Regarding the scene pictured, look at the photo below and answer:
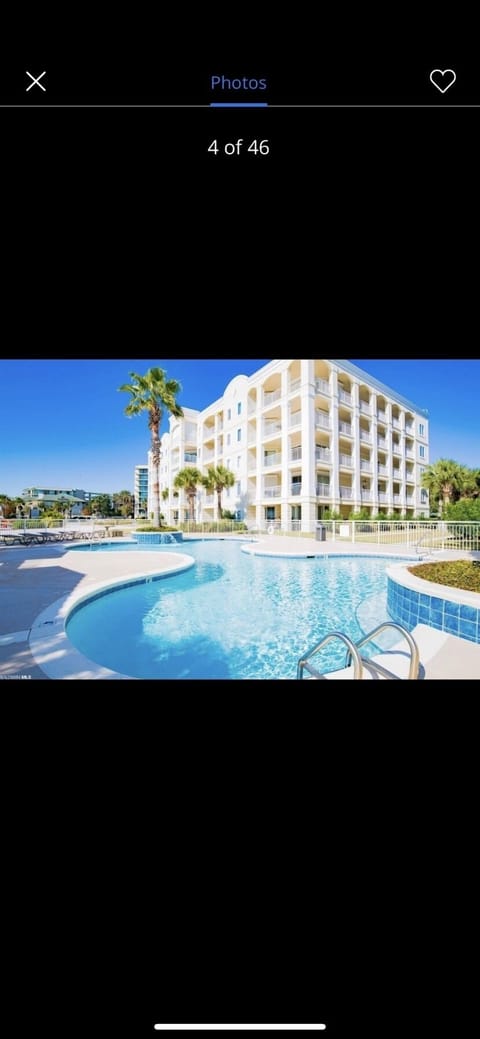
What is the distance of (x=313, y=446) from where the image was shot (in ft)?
44.5

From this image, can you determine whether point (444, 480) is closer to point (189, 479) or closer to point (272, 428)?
point (272, 428)

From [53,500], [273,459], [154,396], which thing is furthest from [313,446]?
→ [53,500]

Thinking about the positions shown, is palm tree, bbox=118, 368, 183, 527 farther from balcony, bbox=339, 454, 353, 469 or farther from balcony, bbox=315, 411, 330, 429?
balcony, bbox=339, 454, 353, 469

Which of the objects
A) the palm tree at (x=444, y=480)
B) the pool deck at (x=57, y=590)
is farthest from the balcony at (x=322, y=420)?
the palm tree at (x=444, y=480)

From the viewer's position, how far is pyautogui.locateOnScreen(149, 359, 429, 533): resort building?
13875 mm
